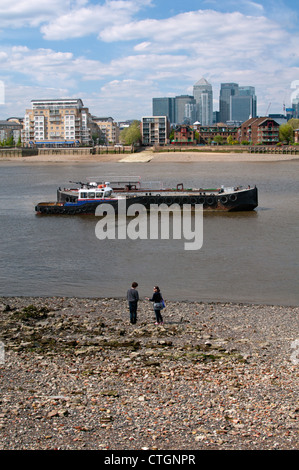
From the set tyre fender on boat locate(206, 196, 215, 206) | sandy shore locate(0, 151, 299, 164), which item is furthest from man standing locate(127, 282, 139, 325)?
sandy shore locate(0, 151, 299, 164)

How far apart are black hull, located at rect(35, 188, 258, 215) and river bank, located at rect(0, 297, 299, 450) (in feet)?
98.6

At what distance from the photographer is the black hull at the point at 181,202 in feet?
165

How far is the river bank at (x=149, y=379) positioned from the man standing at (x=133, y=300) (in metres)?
0.29

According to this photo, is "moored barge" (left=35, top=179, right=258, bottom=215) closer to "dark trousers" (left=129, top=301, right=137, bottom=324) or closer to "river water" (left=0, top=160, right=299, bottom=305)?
"river water" (left=0, top=160, right=299, bottom=305)

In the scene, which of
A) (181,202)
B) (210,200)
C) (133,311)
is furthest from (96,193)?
(133,311)

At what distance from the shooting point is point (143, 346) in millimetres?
16312

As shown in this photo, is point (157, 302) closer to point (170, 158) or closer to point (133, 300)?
point (133, 300)

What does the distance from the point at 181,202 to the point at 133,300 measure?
34.2 metres

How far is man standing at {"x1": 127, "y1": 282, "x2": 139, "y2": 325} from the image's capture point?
1806 cm

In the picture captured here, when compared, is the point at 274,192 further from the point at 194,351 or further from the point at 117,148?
the point at 117,148

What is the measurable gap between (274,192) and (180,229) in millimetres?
28632

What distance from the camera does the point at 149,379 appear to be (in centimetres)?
1365

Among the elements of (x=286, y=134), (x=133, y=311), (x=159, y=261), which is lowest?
(x=159, y=261)

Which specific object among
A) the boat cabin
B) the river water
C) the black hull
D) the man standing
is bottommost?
the river water
